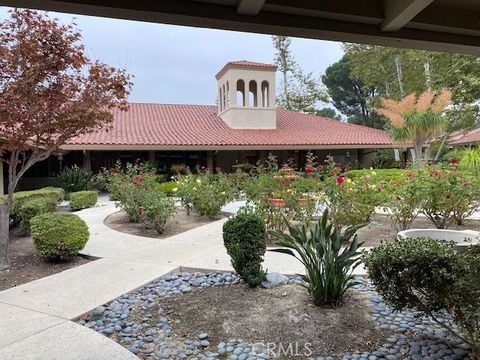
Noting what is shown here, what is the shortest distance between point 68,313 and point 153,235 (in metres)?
4.34

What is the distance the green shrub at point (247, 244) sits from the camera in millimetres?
4387

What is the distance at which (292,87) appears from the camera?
34.5 meters

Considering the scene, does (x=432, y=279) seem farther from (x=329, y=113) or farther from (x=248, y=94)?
(x=329, y=113)

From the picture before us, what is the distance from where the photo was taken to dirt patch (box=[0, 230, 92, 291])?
5355 mm

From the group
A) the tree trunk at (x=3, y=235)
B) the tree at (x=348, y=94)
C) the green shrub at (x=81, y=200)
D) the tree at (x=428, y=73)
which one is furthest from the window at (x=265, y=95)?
the tree at (x=348, y=94)

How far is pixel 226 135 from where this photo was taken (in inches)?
787

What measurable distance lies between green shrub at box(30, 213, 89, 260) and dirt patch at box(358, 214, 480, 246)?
506 cm

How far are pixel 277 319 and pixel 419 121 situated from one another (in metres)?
15.9

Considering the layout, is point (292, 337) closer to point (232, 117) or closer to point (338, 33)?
point (338, 33)

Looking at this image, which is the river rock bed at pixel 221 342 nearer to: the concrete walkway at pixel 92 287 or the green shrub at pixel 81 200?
the concrete walkway at pixel 92 287

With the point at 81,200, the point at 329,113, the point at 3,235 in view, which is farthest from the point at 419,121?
the point at 329,113

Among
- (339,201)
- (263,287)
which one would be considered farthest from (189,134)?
(263,287)

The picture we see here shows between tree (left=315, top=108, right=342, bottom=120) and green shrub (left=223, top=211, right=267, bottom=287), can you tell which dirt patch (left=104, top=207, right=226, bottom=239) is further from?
tree (left=315, top=108, right=342, bottom=120)

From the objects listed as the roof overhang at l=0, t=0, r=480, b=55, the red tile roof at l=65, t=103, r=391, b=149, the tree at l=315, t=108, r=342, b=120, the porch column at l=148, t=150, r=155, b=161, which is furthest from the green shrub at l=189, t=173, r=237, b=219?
the tree at l=315, t=108, r=342, b=120
